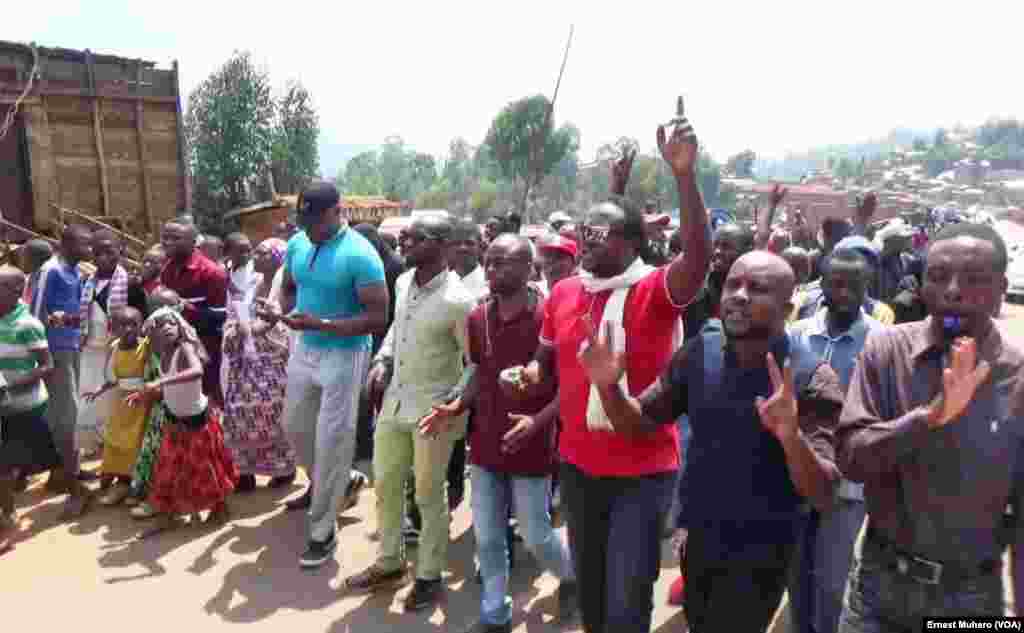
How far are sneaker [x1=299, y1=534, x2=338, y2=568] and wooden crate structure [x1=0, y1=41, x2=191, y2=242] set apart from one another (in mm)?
10773

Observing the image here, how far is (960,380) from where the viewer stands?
5.55 ft

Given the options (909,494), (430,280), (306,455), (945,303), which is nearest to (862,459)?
(909,494)

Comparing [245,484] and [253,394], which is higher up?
[253,394]

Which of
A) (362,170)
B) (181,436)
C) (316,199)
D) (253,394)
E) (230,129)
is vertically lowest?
(181,436)

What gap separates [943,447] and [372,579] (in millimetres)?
2808

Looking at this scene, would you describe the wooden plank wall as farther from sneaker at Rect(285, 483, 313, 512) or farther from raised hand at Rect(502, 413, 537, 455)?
raised hand at Rect(502, 413, 537, 455)

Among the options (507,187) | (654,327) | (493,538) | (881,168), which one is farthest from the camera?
(881,168)

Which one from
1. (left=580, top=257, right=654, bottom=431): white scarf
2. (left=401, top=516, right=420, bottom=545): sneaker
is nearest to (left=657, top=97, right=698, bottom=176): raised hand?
(left=580, top=257, right=654, bottom=431): white scarf

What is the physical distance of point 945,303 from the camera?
6.05ft

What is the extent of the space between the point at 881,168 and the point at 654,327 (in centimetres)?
15380

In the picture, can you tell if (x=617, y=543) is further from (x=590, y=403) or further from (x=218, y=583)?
(x=218, y=583)

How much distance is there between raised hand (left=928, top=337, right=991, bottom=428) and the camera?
1.69 metres

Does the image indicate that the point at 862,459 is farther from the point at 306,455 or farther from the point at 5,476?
the point at 5,476

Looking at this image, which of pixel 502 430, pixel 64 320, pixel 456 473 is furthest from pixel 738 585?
pixel 64 320
